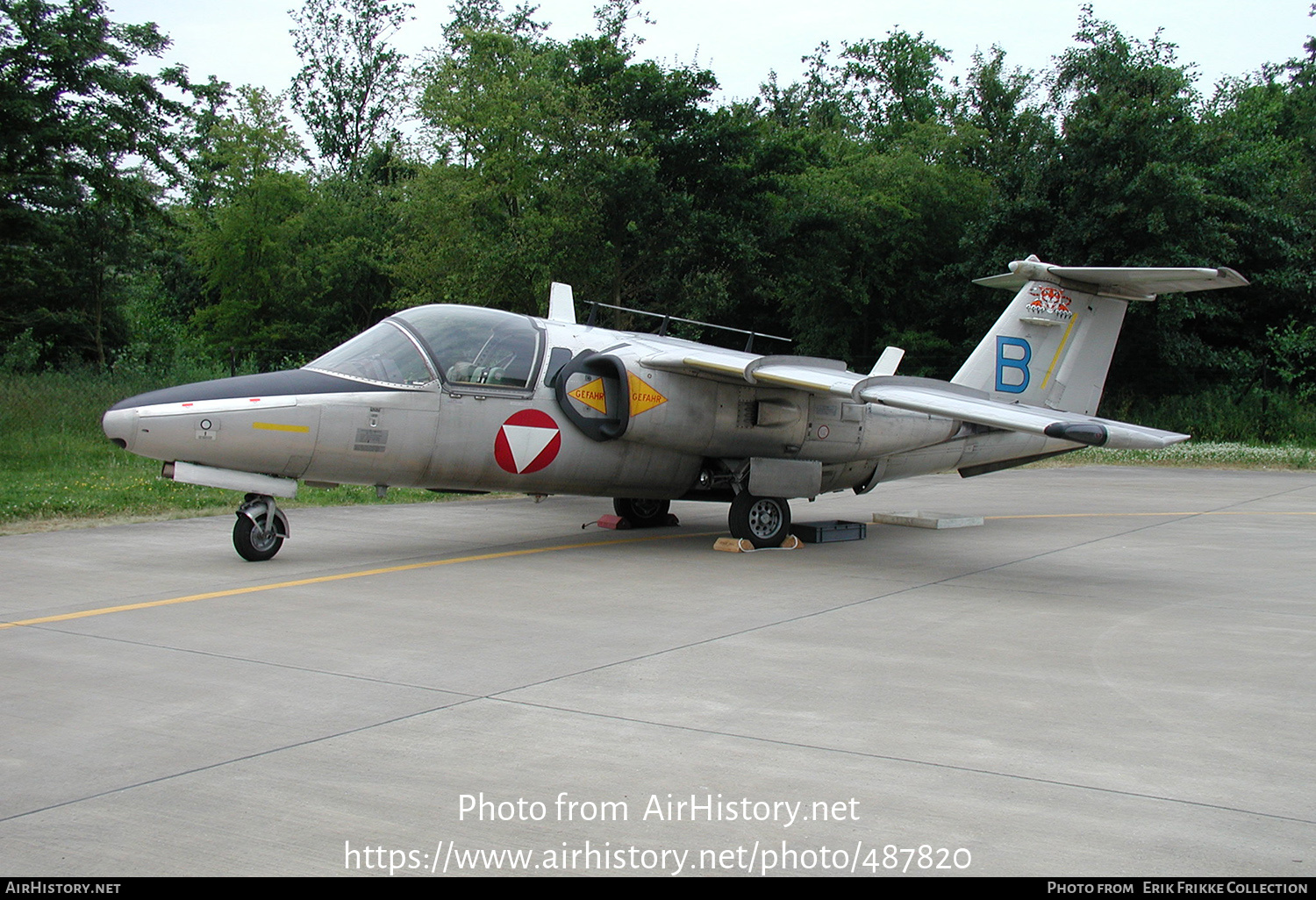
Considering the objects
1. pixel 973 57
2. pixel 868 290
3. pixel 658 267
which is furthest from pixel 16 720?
pixel 973 57

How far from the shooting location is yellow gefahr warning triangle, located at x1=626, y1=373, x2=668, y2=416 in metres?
11.5

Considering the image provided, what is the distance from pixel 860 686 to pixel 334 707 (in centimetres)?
298

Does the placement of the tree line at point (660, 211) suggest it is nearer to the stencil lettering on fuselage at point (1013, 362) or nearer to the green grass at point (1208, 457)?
the green grass at point (1208, 457)

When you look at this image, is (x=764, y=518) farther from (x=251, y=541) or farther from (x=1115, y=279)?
(x=251, y=541)

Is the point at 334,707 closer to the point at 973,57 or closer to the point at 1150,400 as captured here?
the point at 1150,400

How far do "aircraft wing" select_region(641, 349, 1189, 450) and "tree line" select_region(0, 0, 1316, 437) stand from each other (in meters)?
16.9

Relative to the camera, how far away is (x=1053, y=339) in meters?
14.3

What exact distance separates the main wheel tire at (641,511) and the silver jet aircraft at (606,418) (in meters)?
0.03

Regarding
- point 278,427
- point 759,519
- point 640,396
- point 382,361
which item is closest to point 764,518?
point 759,519

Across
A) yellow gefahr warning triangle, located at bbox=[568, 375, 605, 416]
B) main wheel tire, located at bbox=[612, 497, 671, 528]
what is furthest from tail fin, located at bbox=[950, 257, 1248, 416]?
yellow gefahr warning triangle, located at bbox=[568, 375, 605, 416]

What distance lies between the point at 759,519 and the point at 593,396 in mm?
2443

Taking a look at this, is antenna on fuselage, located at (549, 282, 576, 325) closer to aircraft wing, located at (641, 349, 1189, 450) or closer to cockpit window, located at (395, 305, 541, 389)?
cockpit window, located at (395, 305, 541, 389)

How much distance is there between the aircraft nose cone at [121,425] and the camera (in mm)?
9469

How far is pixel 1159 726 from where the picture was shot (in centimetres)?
568
